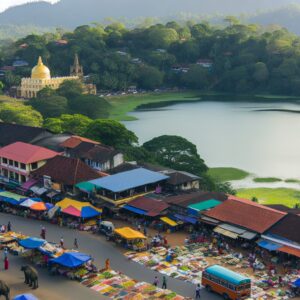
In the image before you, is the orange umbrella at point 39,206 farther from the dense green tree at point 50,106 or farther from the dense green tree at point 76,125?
the dense green tree at point 50,106

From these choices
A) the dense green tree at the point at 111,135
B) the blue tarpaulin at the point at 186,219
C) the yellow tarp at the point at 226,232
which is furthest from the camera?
the dense green tree at the point at 111,135

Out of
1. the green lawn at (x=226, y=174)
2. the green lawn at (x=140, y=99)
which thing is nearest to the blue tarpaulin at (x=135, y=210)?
the green lawn at (x=226, y=174)

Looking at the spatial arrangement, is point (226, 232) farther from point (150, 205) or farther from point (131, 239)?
point (150, 205)

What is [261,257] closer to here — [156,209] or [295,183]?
[156,209]

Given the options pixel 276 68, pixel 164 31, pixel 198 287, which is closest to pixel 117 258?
pixel 198 287

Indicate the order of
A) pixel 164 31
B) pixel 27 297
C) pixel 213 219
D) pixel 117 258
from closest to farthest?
pixel 27 297
pixel 117 258
pixel 213 219
pixel 164 31

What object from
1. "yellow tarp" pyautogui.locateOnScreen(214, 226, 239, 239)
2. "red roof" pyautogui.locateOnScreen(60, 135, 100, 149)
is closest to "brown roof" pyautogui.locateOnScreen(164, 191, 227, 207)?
"yellow tarp" pyautogui.locateOnScreen(214, 226, 239, 239)
